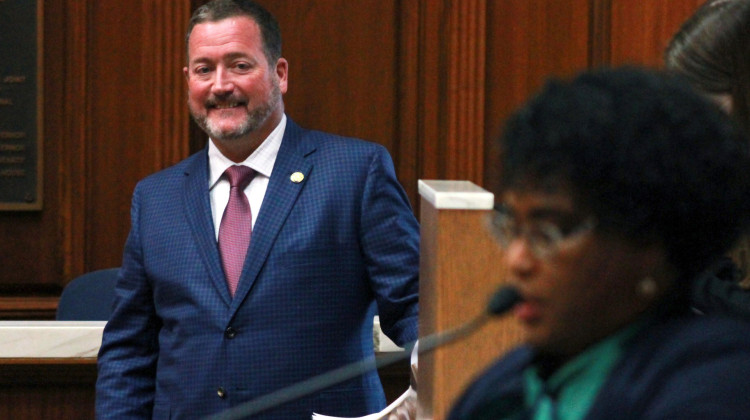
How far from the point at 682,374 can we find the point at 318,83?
346 centimetres

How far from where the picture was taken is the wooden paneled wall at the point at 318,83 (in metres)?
4.02

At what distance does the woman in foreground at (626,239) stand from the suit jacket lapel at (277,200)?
1.53 metres

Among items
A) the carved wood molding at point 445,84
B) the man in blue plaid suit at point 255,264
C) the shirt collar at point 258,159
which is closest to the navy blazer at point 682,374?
the man in blue plaid suit at point 255,264

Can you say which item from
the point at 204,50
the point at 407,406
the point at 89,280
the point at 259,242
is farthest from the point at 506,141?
the point at 89,280

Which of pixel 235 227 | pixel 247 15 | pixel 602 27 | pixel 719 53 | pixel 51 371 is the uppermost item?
pixel 602 27

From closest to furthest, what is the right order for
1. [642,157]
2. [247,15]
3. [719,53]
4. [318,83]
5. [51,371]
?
1. [642,157]
2. [719,53]
3. [247,15]
4. [51,371]
5. [318,83]

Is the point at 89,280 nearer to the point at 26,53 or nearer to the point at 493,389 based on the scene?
the point at 26,53

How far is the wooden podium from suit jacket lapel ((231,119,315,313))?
77 centimetres

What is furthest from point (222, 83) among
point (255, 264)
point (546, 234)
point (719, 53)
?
point (546, 234)

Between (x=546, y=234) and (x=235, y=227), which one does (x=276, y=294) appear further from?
(x=546, y=234)

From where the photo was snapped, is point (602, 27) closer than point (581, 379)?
No

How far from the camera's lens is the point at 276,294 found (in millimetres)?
2328

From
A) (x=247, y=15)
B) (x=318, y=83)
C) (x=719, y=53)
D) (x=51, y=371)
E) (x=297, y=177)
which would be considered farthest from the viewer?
(x=318, y=83)

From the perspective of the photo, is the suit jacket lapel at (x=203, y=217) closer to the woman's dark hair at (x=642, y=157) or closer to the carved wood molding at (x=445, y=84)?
the woman's dark hair at (x=642, y=157)
